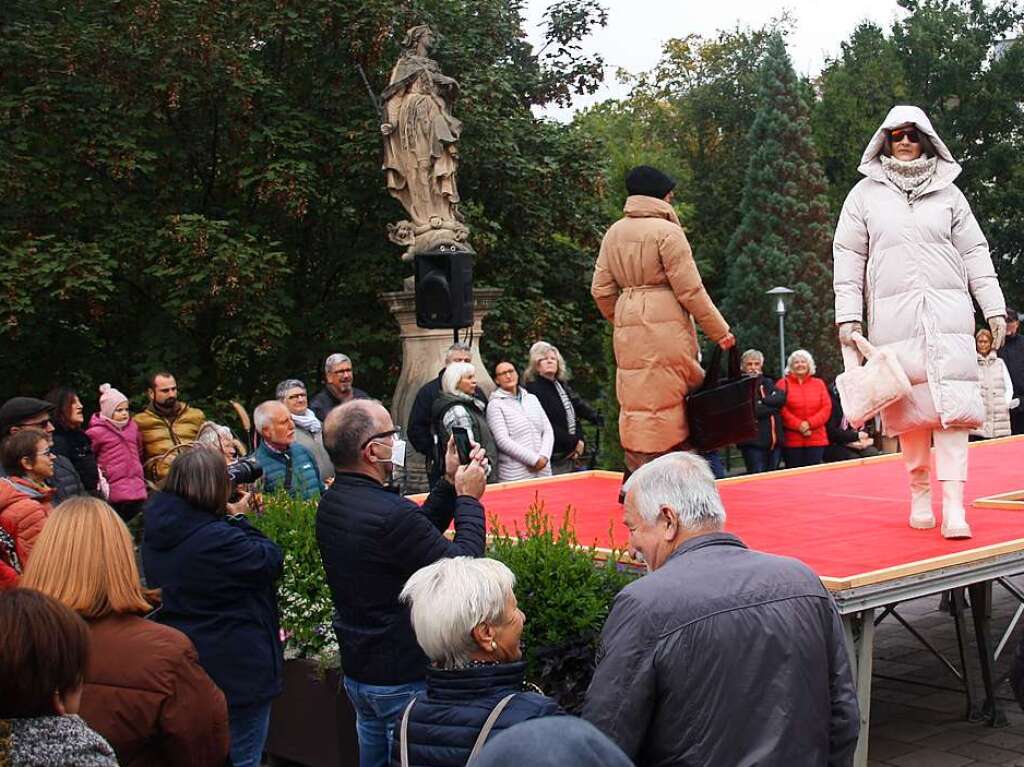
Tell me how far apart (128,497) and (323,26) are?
30.6 ft

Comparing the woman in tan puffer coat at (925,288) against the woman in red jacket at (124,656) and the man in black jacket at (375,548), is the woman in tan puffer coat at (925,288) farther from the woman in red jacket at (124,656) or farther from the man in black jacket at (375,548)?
the woman in red jacket at (124,656)

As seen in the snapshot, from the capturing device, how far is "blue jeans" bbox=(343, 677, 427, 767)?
4637 millimetres

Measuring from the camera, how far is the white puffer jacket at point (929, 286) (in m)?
6.59

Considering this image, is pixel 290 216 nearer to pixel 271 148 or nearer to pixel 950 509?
pixel 271 148

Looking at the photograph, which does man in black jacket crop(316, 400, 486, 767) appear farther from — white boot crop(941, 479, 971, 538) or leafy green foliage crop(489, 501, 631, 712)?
white boot crop(941, 479, 971, 538)

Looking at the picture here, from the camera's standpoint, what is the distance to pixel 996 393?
14.6 meters

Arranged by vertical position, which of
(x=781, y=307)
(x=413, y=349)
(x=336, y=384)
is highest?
(x=781, y=307)

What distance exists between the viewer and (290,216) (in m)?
17.2

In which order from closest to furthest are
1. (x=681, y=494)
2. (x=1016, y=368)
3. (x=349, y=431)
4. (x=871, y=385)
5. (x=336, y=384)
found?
(x=681, y=494), (x=349, y=431), (x=871, y=385), (x=336, y=384), (x=1016, y=368)

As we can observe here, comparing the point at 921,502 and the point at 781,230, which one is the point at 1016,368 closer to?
the point at 921,502

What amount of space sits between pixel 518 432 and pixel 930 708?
Result: 12.9 ft

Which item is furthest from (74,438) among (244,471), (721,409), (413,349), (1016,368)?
(1016,368)

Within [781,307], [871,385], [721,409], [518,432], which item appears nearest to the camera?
[871,385]

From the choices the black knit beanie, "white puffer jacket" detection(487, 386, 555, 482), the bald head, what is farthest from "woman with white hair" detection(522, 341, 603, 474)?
the bald head
